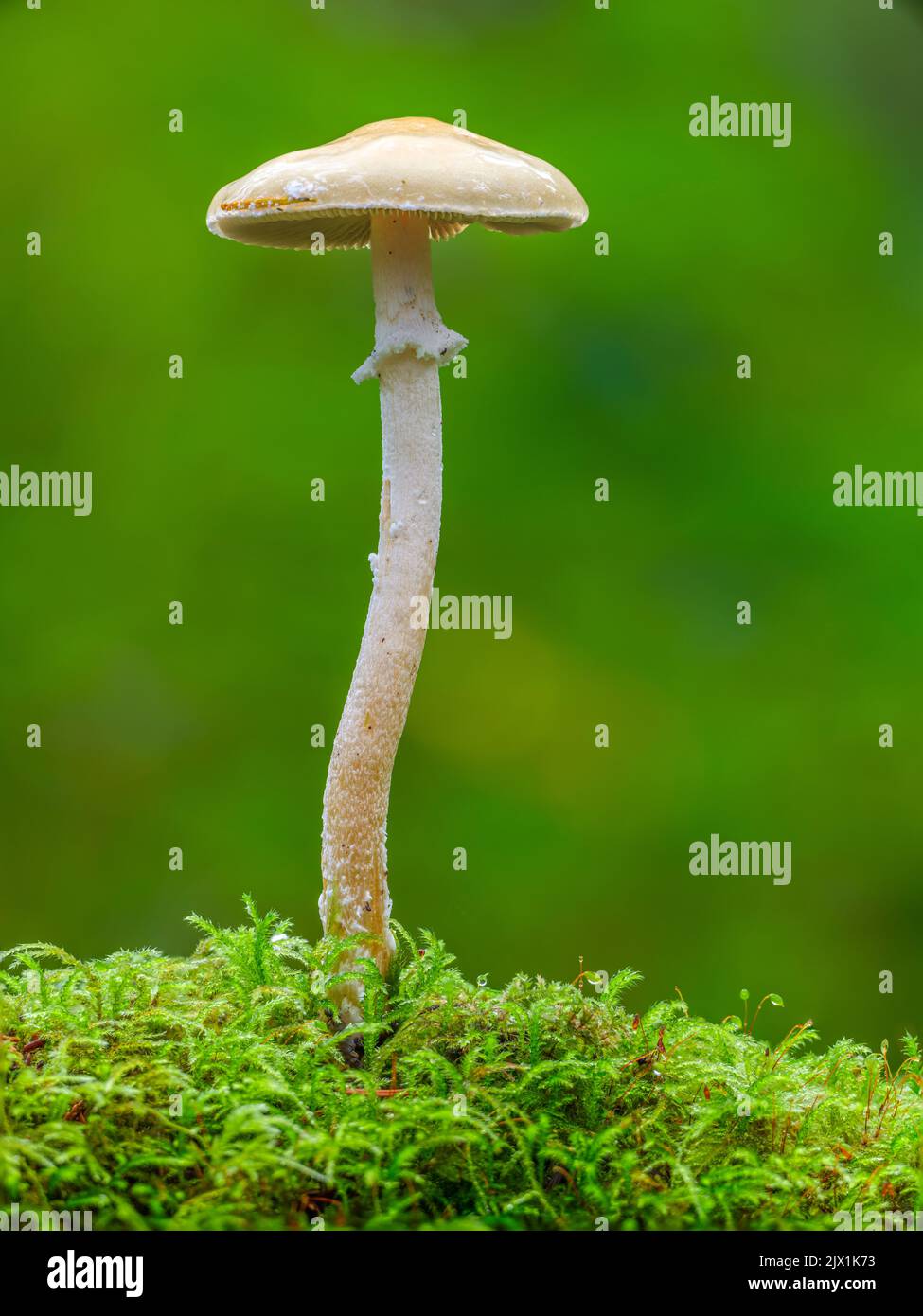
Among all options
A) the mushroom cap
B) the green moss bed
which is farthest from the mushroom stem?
the mushroom cap

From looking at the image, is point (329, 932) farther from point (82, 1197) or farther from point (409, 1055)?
point (82, 1197)

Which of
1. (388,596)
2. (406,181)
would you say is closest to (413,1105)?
(388,596)

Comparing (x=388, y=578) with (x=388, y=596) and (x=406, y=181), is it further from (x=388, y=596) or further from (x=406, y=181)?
(x=406, y=181)

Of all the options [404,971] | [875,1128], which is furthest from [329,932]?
[875,1128]

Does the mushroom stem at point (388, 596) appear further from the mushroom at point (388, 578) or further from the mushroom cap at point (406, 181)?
the mushroom cap at point (406, 181)

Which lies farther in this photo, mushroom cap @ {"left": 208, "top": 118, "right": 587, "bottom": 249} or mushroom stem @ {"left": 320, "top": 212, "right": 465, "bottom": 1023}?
mushroom stem @ {"left": 320, "top": 212, "right": 465, "bottom": 1023}

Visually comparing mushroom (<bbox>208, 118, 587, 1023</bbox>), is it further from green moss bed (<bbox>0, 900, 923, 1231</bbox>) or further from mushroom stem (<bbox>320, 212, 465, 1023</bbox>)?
green moss bed (<bbox>0, 900, 923, 1231</bbox>)

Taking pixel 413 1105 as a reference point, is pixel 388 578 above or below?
above
